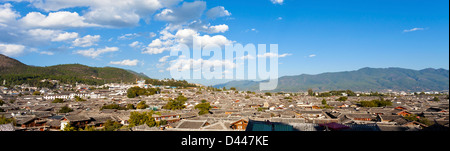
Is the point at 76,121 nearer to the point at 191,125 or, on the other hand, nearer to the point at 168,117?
the point at 168,117

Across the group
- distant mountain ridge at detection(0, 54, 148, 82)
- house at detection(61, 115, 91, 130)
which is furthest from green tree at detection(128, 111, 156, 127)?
distant mountain ridge at detection(0, 54, 148, 82)

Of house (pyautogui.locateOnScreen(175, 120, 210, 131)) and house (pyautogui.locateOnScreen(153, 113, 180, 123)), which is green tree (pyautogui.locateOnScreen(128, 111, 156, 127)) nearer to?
house (pyautogui.locateOnScreen(153, 113, 180, 123))

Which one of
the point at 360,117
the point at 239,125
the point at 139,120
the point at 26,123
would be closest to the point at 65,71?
the point at 26,123

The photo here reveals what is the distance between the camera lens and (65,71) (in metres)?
92.5

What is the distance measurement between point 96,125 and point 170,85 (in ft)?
172

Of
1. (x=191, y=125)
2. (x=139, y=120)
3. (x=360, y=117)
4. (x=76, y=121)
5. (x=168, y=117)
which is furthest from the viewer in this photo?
(x=168, y=117)

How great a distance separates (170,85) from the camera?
68.2 meters

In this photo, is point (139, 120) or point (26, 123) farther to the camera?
point (26, 123)

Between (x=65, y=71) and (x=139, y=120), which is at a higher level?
(x=65, y=71)

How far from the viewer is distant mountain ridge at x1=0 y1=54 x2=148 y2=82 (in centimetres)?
8125

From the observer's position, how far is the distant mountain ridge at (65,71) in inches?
3199

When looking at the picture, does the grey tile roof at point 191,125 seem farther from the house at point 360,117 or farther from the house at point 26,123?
the house at point 360,117
